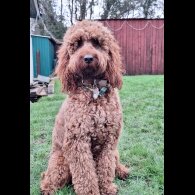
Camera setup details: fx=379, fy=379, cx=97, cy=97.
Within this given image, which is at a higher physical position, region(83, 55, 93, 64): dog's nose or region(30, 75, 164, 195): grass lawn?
region(83, 55, 93, 64): dog's nose

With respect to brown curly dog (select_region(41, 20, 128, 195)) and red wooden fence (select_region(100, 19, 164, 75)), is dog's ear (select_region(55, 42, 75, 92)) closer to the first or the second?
brown curly dog (select_region(41, 20, 128, 195))

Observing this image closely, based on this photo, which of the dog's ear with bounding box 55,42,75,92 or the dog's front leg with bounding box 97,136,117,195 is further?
the dog's front leg with bounding box 97,136,117,195

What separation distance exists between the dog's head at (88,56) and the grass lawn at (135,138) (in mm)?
991

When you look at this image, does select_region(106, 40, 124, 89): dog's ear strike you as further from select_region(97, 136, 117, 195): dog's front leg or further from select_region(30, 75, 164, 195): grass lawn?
select_region(30, 75, 164, 195): grass lawn

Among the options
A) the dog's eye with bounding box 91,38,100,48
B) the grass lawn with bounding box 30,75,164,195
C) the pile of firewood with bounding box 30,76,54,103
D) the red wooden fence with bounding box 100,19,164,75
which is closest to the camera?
the dog's eye with bounding box 91,38,100,48

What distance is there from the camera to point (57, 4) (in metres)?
3.44

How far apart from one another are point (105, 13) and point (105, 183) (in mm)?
1645

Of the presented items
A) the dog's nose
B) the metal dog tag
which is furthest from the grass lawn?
the dog's nose

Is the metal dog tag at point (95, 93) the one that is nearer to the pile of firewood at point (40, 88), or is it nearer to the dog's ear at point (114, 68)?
the dog's ear at point (114, 68)

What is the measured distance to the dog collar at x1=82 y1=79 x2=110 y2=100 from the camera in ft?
10.3

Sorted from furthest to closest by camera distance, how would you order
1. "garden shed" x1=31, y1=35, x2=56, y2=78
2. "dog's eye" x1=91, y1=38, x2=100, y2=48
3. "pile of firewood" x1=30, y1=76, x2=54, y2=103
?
"garden shed" x1=31, y1=35, x2=56, y2=78 < "pile of firewood" x1=30, y1=76, x2=54, y2=103 < "dog's eye" x1=91, y1=38, x2=100, y2=48

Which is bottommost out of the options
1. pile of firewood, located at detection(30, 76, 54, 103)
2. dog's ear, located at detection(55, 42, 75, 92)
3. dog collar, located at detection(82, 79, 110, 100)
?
pile of firewood, located at detection(30, 76, 54, 103)

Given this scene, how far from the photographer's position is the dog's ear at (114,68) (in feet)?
10.2
